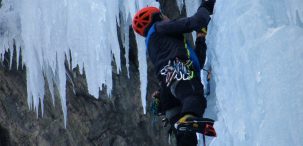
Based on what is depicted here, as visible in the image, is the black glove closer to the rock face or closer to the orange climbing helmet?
the orange climbing helmet

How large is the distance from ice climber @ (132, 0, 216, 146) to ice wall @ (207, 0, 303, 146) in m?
0.12

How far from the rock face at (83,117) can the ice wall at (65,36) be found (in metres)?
0.30

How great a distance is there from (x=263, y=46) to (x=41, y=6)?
3.11 m

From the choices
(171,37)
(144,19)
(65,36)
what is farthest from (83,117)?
(171,37)

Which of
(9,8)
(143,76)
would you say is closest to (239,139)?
(143,76)

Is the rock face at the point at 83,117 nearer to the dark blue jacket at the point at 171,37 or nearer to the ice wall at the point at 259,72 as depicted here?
the dark blue jacket at the point at 171,37

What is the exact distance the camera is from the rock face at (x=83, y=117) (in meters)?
6.19

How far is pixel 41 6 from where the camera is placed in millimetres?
5465

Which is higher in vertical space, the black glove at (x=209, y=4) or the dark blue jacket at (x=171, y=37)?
the black glove at (x=209, y=4)

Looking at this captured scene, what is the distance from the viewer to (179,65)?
3188mm

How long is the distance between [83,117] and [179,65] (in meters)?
3.23

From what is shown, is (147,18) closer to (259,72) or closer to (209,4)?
(209,4)

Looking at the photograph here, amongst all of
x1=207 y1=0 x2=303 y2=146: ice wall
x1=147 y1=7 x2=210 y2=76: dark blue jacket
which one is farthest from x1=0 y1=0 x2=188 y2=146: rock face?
x1=207 y1=0 x2=303 y2=146: ice wall

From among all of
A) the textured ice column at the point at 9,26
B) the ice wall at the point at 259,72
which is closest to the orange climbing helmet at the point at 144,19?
the ice wall at the point at 259,72
